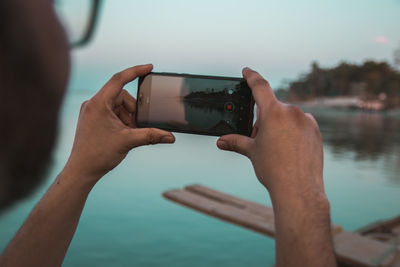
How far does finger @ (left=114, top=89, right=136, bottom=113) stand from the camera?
163 centimetres

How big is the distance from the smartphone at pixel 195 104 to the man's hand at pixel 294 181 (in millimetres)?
536

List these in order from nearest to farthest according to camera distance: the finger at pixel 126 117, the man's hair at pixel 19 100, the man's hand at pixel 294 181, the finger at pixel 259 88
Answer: the man's hair at pixel 19 100 → the man's hand at pixel 294 181 → the finger at pixel 259 88 → the finger at pixel 126 117

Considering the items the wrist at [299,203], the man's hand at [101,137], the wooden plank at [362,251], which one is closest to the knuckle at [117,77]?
the man's hand at [101,137]

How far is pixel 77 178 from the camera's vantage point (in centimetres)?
130

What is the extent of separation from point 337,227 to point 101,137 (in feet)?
15.1

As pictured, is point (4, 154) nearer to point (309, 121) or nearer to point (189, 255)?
point (309, 121)

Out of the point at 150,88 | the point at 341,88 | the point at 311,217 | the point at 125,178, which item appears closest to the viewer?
the point at 311,217

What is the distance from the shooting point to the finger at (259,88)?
49.2 inches

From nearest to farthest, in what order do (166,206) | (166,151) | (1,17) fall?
(1,17), (166,206), (166,151)

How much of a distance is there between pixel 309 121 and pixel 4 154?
105 centimetres

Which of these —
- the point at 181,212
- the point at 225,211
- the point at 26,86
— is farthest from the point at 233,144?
the point at 181,212

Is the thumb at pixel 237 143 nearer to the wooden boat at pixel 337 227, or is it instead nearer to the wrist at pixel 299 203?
the wrist at pixel 299 203

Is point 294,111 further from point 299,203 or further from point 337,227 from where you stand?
point 337,227

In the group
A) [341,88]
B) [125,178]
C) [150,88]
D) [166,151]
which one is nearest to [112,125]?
[150,88]
